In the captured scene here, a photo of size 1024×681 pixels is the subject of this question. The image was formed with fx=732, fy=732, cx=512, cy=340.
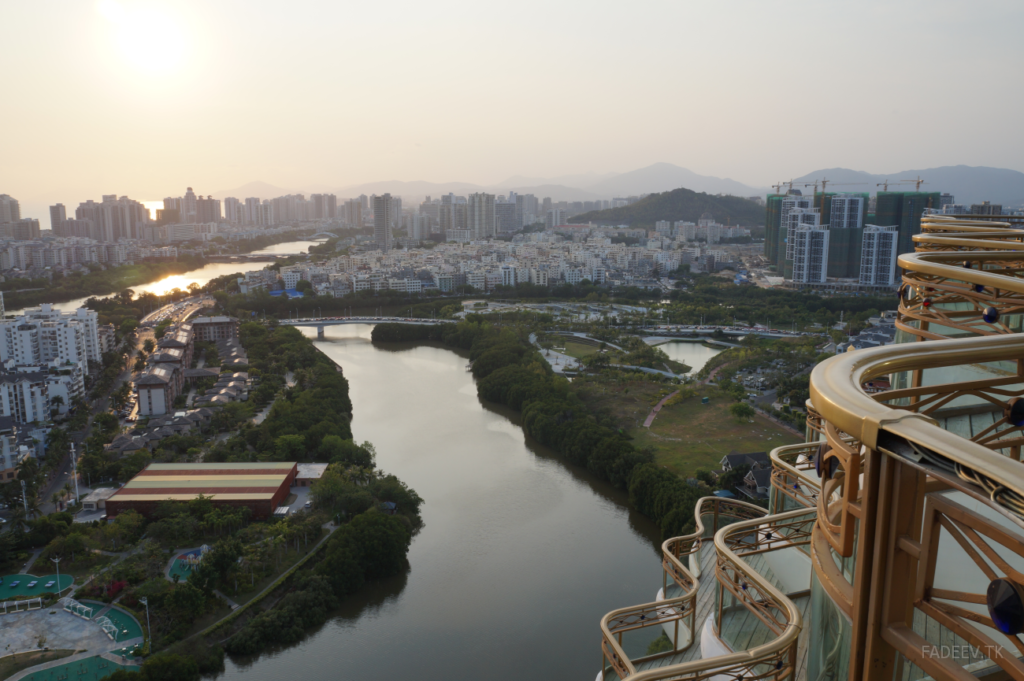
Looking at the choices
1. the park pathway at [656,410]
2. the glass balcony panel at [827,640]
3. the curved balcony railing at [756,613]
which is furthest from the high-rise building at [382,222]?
the glass balcony panel at [827,640]

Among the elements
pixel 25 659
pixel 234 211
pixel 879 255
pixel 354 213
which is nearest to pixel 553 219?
pixel 354 213

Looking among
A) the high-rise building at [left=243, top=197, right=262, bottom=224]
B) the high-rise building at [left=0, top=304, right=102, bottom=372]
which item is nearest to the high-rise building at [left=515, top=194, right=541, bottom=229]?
the high-rise building at [left=243, top=197, right=262, bottom=224]

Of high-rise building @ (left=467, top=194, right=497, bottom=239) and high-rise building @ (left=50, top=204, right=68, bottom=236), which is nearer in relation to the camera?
high-rise building @ (left=50, top=204, right=68, bottom=236)

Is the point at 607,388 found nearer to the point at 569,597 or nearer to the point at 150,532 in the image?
the point at 569,597

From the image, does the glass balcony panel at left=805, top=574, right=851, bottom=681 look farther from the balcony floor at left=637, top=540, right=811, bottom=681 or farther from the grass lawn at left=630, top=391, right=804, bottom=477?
the grass lawn at left=630, top=391, right=804, bottom=477

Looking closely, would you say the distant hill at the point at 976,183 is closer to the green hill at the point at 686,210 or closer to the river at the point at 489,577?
the green hill at the point at 686,210

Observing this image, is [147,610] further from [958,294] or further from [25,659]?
[958,294]
